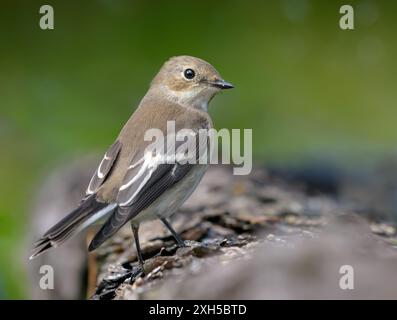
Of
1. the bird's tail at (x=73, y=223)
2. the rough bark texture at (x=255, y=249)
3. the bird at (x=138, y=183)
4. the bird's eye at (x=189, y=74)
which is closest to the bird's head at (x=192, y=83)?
the bird's eye at (x=189, y=74)

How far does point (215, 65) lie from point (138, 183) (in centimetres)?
599

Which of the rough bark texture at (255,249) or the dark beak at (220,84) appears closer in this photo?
the rough bark texture at (255,249)

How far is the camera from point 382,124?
10195 millimetres

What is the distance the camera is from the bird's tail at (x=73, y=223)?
14.3 ft

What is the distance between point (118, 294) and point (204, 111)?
6.47 feet

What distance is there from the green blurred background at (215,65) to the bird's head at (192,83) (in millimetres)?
3389

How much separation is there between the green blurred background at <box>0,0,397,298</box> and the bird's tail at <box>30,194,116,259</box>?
4438mm

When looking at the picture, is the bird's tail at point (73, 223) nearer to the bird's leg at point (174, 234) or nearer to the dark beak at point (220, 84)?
the bird's leg at point (174, 234)

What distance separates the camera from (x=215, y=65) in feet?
34.5

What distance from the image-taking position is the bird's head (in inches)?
224

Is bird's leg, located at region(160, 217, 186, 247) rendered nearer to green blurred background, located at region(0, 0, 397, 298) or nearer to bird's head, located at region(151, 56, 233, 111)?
bird's head, located at region(151, 56, 233, 111)

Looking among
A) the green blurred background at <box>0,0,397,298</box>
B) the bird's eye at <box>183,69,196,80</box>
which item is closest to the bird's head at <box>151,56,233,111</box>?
the bird's eye at <box>183,69,196,80</box>

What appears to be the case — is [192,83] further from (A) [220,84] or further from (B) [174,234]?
(B) [174,234]
